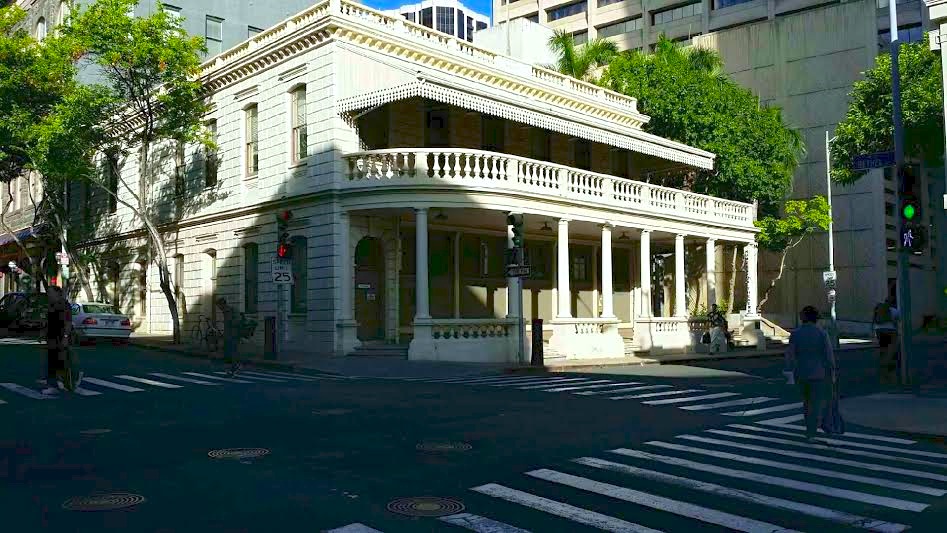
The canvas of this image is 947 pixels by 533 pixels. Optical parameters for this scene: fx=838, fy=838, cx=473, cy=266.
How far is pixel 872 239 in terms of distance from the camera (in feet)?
159

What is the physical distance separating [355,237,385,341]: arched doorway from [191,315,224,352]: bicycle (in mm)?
4448

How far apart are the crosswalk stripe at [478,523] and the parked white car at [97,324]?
2559 cm

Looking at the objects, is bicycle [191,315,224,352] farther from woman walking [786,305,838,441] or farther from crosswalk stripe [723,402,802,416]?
woman walking [786,305,838,441]

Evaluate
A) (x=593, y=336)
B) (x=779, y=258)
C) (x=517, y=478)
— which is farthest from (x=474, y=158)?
(x=779, y=258)

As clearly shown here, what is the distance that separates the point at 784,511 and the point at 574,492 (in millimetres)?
1739

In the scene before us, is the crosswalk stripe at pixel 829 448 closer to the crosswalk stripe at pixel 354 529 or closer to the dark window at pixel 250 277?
the crosswalk stripe at pixel 354 529

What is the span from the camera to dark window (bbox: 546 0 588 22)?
74500 mm

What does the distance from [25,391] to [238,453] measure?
345 inches

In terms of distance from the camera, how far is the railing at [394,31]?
26.0 m

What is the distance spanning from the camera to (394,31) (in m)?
26.9

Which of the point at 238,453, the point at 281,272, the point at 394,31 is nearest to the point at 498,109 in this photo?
the point at 394,31

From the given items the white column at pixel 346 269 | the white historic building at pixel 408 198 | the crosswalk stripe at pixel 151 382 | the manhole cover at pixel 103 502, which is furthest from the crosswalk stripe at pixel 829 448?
the white column at pixel 346 269

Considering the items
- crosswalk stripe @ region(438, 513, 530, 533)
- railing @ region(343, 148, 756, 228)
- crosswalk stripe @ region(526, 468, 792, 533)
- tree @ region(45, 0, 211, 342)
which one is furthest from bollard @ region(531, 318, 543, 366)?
crosswalk stripe @ region(438, 513, 530, 533)

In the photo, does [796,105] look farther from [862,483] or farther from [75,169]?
[862,483]
